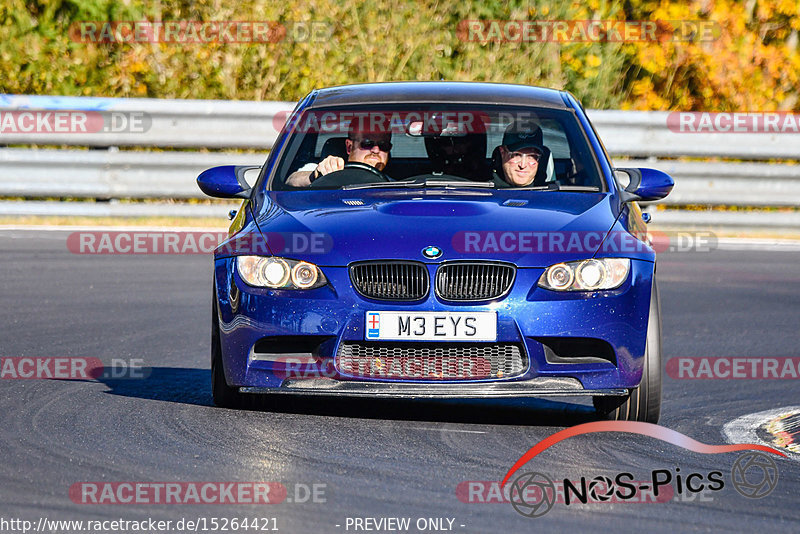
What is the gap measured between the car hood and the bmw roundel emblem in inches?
0.5

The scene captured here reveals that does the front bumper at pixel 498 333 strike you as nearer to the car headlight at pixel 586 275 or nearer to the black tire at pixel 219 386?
the car headlight at pixel 586 275

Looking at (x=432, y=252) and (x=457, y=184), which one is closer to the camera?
(x=432, y=252)

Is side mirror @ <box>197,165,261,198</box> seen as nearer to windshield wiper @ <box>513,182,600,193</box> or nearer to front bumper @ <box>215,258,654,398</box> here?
front bumper @ <box>215,258,654,398</box>

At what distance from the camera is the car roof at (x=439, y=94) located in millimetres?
8281

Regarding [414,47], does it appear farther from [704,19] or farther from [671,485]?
[671,485]

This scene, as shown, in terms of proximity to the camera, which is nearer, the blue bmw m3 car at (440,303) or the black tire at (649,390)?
the blue bmw m3 car at (440,303)

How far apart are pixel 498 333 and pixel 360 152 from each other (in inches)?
70.3

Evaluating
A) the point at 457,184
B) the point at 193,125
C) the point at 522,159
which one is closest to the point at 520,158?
the point at 522,159

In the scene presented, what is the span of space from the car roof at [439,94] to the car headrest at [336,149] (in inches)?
8.5

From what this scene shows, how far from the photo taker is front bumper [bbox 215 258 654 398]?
6.63m

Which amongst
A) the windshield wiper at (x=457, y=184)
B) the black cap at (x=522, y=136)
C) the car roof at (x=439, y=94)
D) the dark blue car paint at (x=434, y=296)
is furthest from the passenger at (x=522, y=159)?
A: the dark blue car paint at (x=434, y=296)

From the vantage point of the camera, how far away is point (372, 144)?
26.6ft

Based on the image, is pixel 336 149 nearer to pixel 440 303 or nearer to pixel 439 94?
pixel 439 94

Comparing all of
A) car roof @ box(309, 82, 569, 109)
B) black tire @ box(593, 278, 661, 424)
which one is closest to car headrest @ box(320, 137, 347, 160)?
car roof @ box(309, 82, 569, 109)
